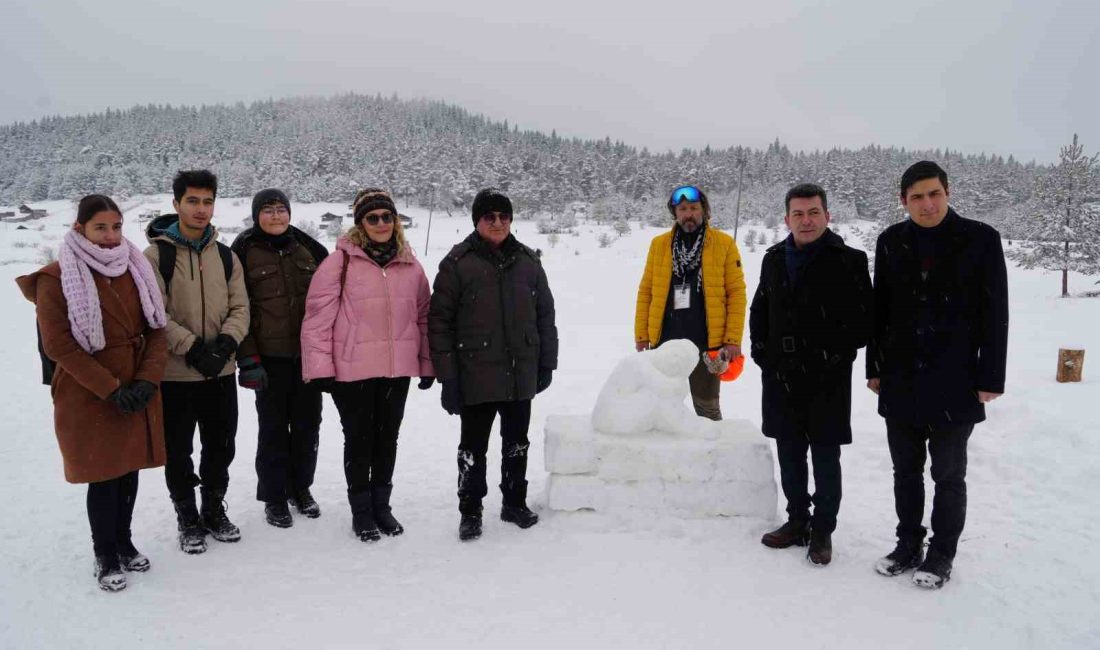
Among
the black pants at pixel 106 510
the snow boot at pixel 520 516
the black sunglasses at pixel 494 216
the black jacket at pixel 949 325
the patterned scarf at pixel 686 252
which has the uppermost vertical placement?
the black sunglasses at pixel 494 216

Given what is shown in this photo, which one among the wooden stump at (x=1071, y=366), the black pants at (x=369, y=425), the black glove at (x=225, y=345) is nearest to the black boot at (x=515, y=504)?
the black pants at (x=369, y=425)

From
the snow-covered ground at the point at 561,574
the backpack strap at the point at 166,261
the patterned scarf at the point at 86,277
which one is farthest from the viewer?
the backpack strap at the point at 166,261

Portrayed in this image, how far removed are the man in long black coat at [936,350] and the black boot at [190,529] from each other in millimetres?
3923

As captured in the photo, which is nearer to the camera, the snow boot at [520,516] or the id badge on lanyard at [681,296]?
the snow boot at [520,516]

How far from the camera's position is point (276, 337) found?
12.5 ft

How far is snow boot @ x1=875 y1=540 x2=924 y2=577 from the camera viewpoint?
10.8ft

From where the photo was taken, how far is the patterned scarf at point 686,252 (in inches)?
165

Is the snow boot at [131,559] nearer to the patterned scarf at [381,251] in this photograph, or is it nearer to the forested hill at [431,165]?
the patterned scarf at [381,251]

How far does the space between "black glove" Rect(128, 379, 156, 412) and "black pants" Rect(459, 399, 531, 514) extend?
5.58 ft

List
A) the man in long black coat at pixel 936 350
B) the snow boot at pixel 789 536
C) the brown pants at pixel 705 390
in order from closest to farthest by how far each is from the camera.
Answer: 1. the man in long black coat at pixel 936 350
2. the snow boot at pixel 789 536
3. the brown pants at pixel 705 390

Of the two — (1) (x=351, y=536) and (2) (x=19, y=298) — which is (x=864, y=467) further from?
(2) (x=19, y=298)

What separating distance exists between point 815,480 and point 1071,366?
17.2ft

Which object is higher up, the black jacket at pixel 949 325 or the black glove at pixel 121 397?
the black jacket at pixel 949 325

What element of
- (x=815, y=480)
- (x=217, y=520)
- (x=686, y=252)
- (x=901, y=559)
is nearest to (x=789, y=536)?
(x=815, y=480)
